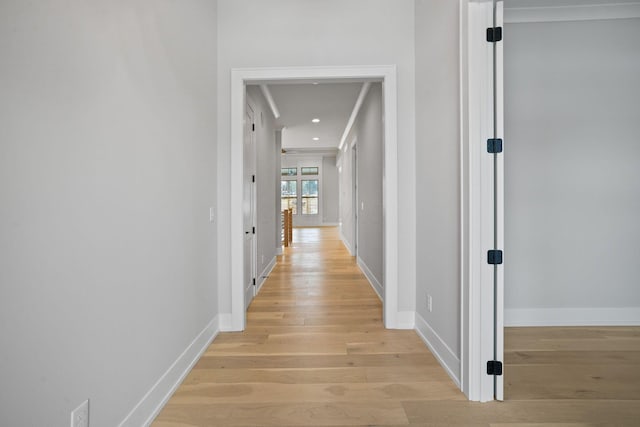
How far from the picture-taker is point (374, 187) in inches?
170

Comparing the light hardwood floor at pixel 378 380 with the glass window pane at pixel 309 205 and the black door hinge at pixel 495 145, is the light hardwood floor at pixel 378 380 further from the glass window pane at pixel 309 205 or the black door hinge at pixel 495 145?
the glass window pane at pixel 309 205

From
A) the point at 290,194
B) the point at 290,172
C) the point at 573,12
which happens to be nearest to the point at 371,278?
the point at 573,12

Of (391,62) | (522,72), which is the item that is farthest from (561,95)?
(391,62)

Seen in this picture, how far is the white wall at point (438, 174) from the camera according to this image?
2.07m

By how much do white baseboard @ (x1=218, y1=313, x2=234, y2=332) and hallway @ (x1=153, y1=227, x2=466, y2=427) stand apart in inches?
3.3

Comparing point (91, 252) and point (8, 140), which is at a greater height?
point (8, 140)

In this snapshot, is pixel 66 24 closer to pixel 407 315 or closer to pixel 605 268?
pixel 407 315

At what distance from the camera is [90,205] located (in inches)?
48.8

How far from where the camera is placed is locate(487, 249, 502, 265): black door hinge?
177 centimetres

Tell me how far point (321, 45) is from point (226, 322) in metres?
2.62

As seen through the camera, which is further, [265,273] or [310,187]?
[310,187]

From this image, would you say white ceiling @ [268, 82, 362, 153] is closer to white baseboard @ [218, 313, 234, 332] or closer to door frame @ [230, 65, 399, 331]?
door frame @ [230, 65, 399, 331]

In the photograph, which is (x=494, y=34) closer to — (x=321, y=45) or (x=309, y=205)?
(x=321, y=45)

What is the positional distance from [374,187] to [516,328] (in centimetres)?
223
